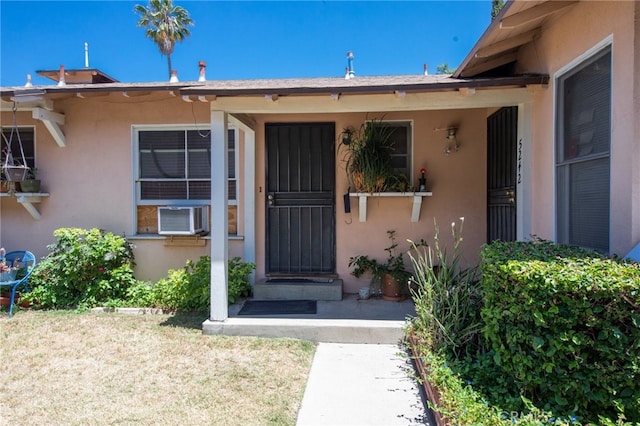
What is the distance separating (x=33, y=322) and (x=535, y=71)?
6.41 metres

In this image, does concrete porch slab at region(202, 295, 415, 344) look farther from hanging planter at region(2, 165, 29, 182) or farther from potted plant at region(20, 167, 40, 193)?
hanging planter at region(2, 165, 29, 182)

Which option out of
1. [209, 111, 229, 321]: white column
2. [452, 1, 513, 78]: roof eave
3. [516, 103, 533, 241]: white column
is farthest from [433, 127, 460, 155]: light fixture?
[209, 111, 229, 321]: white column

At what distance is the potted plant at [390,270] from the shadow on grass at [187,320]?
2190mm

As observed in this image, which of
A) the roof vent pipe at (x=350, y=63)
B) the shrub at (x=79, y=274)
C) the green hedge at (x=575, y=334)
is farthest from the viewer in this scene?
the roof vent pipe at (x=350, y=63)

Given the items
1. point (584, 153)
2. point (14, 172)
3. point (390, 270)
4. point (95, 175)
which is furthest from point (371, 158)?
point (14, 172)

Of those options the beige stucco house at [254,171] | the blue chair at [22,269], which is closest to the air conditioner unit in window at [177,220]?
the beige stucco house at [254,171]

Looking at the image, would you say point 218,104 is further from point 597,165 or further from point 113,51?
point 113,51

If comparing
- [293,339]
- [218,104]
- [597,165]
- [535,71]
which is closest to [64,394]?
[293,339]

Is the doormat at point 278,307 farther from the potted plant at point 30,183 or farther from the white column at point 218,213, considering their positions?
the potted plant at point 30,183

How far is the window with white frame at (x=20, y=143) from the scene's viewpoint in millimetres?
5855

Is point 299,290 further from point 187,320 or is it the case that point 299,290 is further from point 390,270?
point 187,320

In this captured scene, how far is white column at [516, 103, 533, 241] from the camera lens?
392cm

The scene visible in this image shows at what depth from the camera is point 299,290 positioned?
5.26 meters

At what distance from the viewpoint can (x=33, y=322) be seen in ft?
15.3
